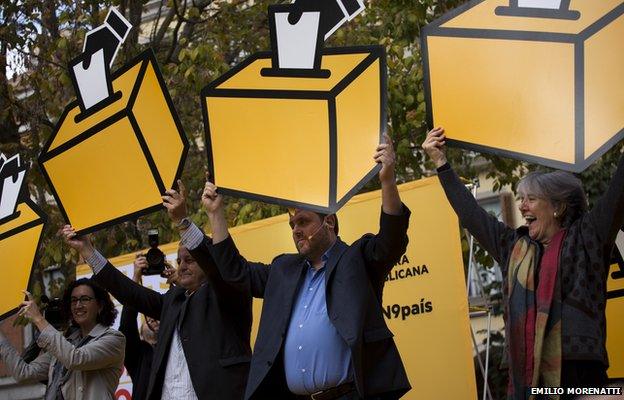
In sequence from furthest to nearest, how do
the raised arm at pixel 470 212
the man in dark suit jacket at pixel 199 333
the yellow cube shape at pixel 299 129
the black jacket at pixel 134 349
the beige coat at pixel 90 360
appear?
1. the black jacket at pixel 134 349
2. the beige coat at pixel 90 360
3. the man in dark suit jacket at pixel 199 333
4. the yellow cube shape at pixel 299 129
5. the raised arm at pixel 470 212

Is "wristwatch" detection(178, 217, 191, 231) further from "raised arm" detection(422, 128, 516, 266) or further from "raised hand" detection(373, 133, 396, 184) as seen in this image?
"raised arm" detection(422, 128, 516, 266)

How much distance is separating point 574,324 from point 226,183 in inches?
71.7

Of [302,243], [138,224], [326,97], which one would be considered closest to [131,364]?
[302,243]

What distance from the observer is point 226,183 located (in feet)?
17.3

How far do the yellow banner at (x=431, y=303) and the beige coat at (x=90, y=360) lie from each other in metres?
1.67

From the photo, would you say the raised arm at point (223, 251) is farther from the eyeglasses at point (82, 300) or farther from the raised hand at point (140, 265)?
the eyeglasses at point (82, 300)

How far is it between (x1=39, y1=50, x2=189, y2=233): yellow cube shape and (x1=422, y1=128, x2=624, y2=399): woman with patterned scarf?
1943 mm

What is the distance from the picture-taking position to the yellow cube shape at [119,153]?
5766mm

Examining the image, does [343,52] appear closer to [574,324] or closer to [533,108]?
[533,108]

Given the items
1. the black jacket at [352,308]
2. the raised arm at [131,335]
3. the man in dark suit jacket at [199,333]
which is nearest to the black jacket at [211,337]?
the man in dark suit jacket at [199,333]

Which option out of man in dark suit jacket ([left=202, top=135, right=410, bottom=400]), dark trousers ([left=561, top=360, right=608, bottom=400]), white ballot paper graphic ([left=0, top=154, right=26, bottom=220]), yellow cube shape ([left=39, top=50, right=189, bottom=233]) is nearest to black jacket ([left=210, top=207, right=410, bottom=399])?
man in dark suit jacket ([left=202, top=135, right=410, bottom=400])

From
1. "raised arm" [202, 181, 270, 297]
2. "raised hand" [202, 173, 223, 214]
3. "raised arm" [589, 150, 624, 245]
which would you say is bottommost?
"raised arm" [202, 181, 270, 297]

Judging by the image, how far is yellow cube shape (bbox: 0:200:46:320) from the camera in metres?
6.75

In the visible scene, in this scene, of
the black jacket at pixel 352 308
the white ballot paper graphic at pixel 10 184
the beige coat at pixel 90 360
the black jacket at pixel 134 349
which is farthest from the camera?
the white ballot paper graphic at pixel 10 184
